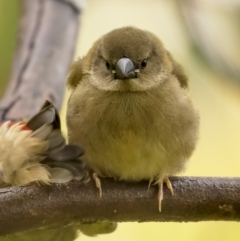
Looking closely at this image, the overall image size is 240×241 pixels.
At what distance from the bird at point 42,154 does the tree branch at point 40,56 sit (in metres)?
0.49

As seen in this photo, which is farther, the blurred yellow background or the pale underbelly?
the blurred yellow background

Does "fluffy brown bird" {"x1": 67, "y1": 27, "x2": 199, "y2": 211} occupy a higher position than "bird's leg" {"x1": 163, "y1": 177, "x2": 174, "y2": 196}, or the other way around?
"fluffy brown bird" {"x1": 67, "y1": 27, "x2": 199, "y2": 211}

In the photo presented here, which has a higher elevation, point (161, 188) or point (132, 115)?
point (132, 115)

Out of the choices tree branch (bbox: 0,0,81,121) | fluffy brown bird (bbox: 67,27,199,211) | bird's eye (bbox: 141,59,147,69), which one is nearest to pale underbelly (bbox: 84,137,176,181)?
fluffy brown bird (bbox: 67,27,199,211)

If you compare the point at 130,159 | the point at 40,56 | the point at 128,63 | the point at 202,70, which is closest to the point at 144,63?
the point at 128,63

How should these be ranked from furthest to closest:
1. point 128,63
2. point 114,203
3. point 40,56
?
point 40,56 < point 128,63 < point 114,203

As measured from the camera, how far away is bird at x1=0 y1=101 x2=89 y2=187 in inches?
57.2

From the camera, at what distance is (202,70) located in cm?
281

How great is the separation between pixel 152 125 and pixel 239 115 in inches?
59.4

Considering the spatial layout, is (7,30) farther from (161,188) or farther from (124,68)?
(161,188)

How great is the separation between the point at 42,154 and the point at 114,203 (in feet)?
0.68

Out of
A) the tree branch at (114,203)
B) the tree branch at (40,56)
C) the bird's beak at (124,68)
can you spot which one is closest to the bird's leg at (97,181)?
the tree branch at (114,203)

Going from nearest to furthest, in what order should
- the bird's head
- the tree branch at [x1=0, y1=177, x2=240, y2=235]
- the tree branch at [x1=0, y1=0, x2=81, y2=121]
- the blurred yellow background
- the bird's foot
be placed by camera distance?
the tree branch at [x1=0, y1=177, x2=240, y2=235] < the bird's foot < the bird's head < the tree branch at [x1=0, y1=0, x2=81, y2=121] < the blurred yellow background

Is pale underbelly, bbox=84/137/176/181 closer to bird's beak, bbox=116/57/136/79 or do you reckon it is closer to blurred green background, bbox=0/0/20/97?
bird's beak, bbox=116/57/136/79
